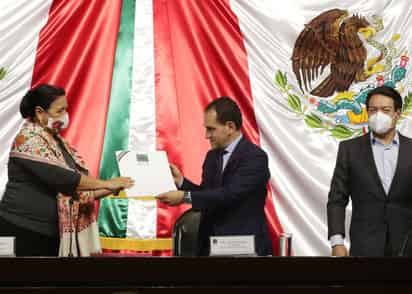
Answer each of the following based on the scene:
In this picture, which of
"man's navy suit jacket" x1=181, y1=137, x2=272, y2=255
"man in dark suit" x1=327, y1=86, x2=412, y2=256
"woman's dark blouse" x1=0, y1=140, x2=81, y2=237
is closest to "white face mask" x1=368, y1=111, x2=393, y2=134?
"man in dark suit" x1=327, y1=86, x2=412, y2=256

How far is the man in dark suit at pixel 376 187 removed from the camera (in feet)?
10.1

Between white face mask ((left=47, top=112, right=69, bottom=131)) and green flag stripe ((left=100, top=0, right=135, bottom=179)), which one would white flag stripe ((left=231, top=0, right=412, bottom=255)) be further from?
white face mask ((left=47, top=112, right=69, bottom=131))

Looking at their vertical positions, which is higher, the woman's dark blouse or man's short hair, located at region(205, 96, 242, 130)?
man's short hair, located at region(205, 96, 242, 130)

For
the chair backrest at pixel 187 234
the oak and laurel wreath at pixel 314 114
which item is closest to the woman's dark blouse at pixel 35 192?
the chair backrest at pixel 187 234

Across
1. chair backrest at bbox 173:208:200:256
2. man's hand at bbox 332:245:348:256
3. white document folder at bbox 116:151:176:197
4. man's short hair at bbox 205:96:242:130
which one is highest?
man's short hair at bbox 205:96:242:130

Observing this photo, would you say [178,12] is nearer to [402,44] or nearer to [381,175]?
[402,44]

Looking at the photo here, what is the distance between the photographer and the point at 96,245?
133 inches

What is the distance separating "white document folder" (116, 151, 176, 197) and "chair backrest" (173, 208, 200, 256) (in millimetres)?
231

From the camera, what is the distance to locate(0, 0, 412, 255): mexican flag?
4047 millimetres

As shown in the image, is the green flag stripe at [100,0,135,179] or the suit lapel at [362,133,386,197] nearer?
the suit lapel at [362,133,386,197]

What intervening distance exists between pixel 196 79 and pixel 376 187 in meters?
1.36

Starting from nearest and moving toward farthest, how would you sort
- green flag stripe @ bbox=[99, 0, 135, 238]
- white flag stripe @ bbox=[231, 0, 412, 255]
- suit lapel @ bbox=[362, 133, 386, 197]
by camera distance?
suit lapel @ bbox=[362, 133, 386, 197] < green flag stripe @ bbox=[99, 0, 135, 238] < white flag stripe @ bbox=[231, 0, 412, 255]
